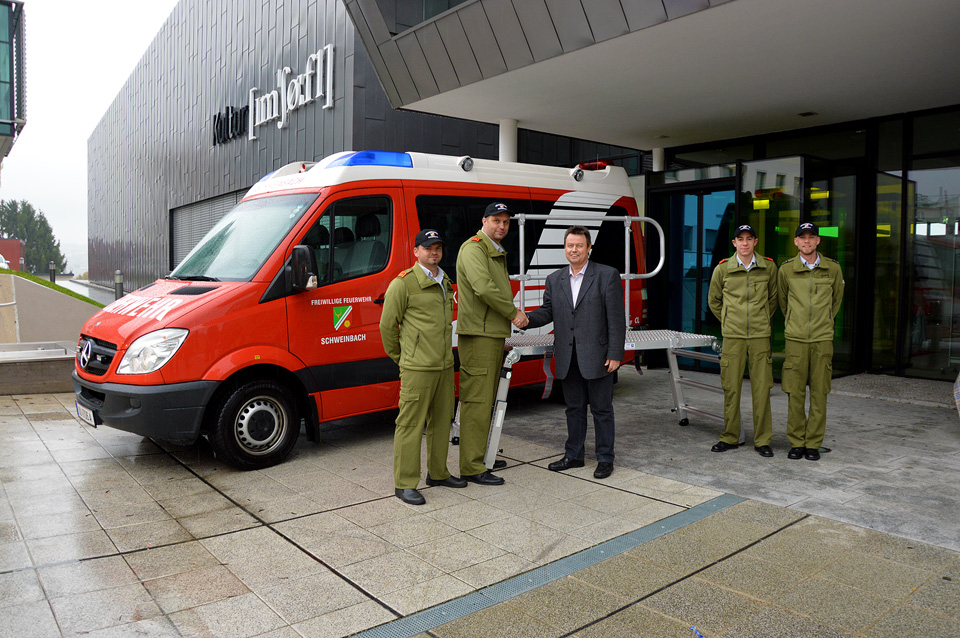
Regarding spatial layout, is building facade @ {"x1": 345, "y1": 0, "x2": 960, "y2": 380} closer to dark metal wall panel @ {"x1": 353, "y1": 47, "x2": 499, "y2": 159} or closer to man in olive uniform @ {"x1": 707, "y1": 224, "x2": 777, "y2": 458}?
dark metal wall panel @ {"x1": 353, "y1": 47, "x2": 499, "y2": 159}

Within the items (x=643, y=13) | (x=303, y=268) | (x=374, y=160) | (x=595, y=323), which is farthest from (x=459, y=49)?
(x=595, y=323)

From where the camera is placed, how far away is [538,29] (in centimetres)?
839

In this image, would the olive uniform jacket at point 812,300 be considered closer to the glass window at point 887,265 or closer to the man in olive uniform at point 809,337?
the man in olive uniform at point 809,337

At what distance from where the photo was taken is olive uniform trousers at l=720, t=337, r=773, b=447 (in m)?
6.15

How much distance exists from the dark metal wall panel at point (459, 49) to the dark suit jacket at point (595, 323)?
4853 millimetres

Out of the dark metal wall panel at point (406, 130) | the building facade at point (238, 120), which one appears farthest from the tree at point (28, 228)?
the dark metal wall panel at point (406, 130)

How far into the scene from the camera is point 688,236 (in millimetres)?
10578

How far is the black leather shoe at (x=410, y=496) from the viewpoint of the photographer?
4.97 metres

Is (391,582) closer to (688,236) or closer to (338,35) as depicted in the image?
(688,236)

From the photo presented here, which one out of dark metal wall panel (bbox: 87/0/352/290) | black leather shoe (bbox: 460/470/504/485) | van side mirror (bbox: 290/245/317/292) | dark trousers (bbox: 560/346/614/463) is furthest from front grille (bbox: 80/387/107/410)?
dark metal wall panel (bbox: 87/0/352/290)

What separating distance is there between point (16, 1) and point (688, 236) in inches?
809

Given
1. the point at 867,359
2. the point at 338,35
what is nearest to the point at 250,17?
the point at 338,35

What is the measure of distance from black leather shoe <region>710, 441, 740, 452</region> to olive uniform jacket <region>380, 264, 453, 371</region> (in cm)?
270

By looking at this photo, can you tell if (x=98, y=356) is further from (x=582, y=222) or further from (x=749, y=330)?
(x=749, y=330)
